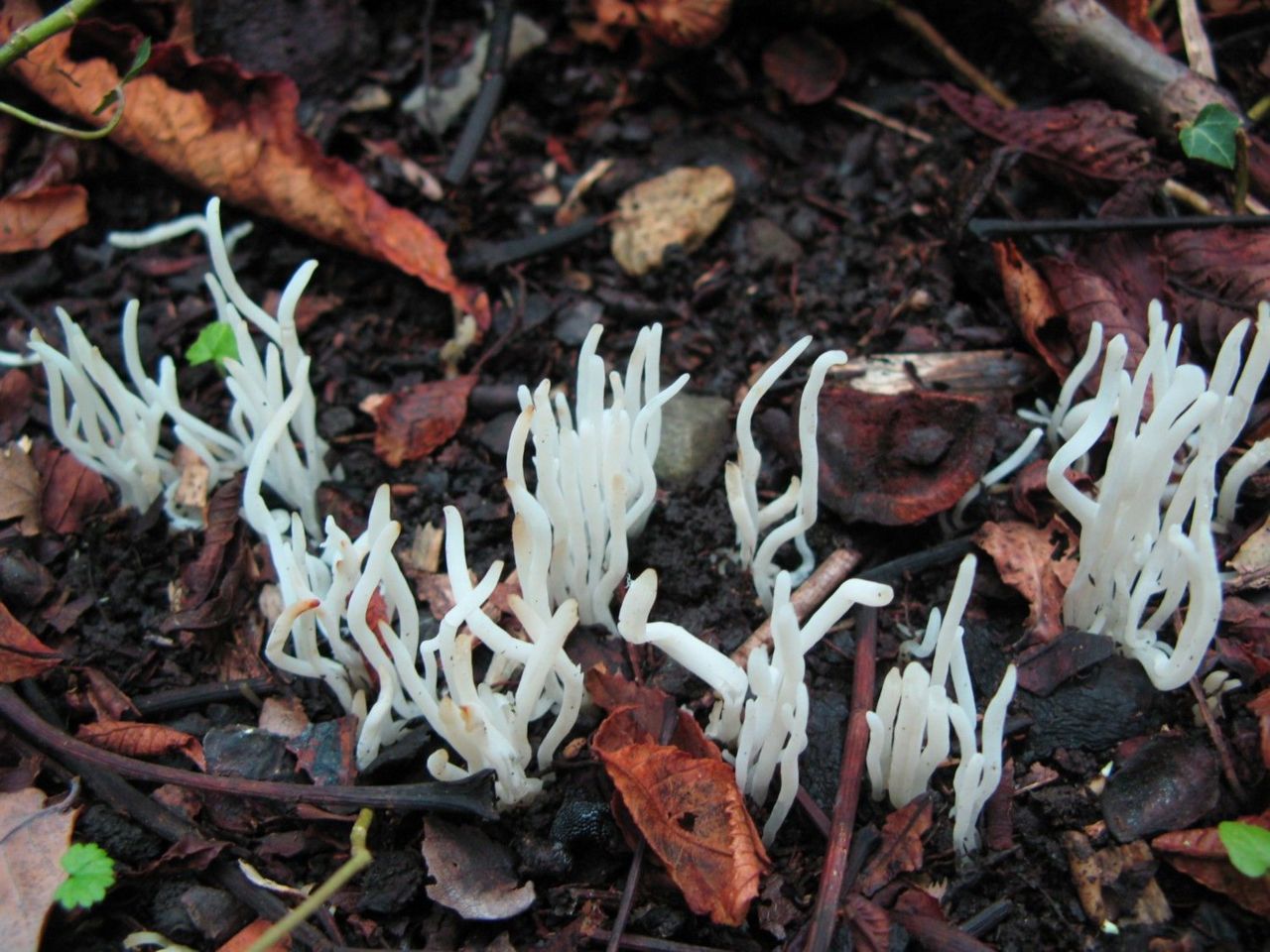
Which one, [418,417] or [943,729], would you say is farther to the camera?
[418,417]

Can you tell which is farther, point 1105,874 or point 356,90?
point 356,90

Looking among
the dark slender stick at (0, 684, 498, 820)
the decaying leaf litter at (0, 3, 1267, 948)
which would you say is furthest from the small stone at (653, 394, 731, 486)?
the dark slender stick at (0, 684, 498, 820)

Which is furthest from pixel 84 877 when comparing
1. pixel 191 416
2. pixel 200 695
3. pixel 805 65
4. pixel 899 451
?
pixel 805 65

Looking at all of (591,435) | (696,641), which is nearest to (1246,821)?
(696,641)

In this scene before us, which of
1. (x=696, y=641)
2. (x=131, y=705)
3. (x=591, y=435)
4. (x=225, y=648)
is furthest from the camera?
(x=225, y=648)

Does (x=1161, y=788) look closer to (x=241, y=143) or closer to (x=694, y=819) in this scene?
(x=694, y=819)

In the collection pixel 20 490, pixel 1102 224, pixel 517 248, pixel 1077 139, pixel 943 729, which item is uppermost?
pixel 1077 139

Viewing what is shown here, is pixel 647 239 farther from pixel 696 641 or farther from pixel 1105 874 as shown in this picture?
pixel 1105 874
